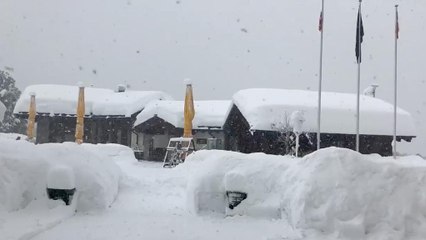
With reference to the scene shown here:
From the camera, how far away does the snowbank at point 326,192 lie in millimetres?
8422

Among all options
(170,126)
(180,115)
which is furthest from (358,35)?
(170,126)

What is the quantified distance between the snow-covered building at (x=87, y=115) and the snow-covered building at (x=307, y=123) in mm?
10376

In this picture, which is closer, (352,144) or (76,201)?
(76,201)

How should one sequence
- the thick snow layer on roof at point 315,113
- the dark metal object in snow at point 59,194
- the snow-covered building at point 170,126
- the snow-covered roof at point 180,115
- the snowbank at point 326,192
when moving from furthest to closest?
the snow-covered building at point 170,126
the snow-covered roof at point 180,115
the thick snow layer on roof at point 315,113
the dark metal object in snow at point 59,194
the snowbank at point 326,192

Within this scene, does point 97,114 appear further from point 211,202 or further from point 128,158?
point 211,202

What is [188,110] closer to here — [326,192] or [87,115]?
A: [326,192]

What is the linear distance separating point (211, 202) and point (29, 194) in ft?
11.4

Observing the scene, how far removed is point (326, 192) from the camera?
8695 millimetres

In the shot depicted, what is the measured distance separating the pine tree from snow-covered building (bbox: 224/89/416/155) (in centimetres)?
3500

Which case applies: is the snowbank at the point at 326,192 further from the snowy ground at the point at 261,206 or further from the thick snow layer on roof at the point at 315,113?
the thick snow layer on roof at the point at 315,113

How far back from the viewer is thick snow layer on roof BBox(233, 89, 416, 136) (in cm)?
2919

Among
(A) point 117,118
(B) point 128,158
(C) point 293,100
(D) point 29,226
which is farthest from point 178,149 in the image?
(D) point 29,226

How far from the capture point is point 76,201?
10.0 metres

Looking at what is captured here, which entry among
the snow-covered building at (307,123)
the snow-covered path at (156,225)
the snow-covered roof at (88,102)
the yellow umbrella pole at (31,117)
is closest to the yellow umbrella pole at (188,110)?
the snow-covered building at (307,123)
